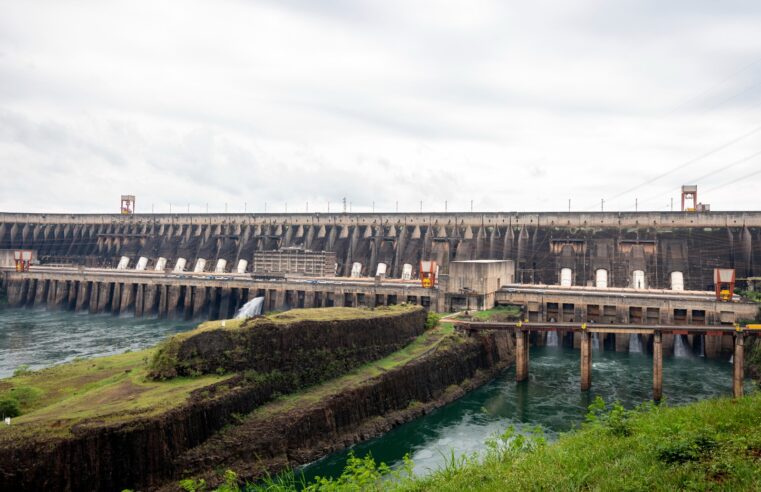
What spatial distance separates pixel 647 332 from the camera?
3456cm

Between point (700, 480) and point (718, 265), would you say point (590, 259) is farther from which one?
point (700, 480)

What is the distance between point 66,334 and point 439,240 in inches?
→ 1635

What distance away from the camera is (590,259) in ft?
195

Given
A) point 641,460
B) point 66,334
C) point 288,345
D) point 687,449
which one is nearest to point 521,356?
point 288,345

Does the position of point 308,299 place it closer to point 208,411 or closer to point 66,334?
point 66,334

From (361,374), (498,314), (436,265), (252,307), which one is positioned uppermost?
(436,265)

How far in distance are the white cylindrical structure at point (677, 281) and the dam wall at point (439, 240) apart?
0.14m

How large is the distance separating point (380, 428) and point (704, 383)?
2256cm

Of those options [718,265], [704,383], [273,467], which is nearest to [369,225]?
[718,265]

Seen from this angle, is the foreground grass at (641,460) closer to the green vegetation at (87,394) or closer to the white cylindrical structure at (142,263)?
the green vegetation at (87,394)

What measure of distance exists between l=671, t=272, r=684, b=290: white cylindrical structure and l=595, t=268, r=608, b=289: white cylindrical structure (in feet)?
19.9

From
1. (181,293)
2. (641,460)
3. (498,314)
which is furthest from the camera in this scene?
(181,293)

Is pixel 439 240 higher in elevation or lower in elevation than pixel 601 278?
higher

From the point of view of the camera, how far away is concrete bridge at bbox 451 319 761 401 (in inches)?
1249
